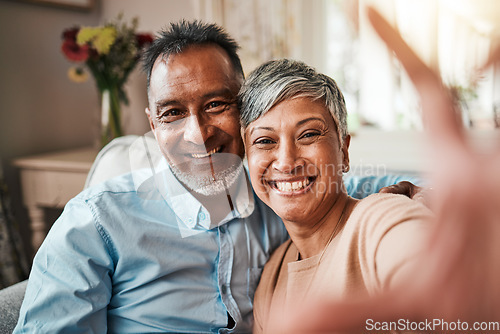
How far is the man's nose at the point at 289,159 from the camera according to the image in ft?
1.83

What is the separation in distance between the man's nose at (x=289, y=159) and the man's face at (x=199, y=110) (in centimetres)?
18

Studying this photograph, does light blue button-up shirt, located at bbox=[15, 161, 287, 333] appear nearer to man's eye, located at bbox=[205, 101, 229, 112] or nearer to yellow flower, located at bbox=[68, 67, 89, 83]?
man's eye, located at bbox=[205, 101, 229, 112]

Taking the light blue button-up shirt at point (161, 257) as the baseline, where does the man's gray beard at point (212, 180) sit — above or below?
above

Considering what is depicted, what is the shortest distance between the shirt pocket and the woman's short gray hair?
0.29 meters

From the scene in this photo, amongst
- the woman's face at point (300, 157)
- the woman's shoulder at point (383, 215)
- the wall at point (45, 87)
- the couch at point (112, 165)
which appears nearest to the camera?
the woman's shoulder at point (383, 215)

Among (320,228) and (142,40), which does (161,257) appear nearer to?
(320,228)

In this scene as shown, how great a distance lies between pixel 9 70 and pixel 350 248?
75.7 inches

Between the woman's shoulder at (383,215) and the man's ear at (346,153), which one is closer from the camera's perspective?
the woman's shoulder at (383,215)

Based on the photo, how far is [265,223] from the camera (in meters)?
0.85

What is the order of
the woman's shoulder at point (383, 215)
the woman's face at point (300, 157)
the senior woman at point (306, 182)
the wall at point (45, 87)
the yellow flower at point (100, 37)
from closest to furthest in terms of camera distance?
the woman's shoulder at point (383, 215), the senior woman at point (306, 182), the woman's face at point (300, 157), the yellow flower at point (100, 37), the wall at point (45, 87)

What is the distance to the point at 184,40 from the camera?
75 centimetres

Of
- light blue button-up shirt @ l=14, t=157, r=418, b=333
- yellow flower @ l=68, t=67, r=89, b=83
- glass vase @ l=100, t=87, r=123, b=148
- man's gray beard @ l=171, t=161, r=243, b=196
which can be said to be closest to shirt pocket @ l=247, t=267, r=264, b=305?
light blue button-up shirt @ l=14, t=157, r=418, b=333

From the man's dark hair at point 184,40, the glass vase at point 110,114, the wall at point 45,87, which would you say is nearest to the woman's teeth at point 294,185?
the man's dark hair at point 184,40

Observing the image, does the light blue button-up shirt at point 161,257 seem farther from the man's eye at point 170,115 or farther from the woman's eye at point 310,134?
the woman's eye at point 310,134
